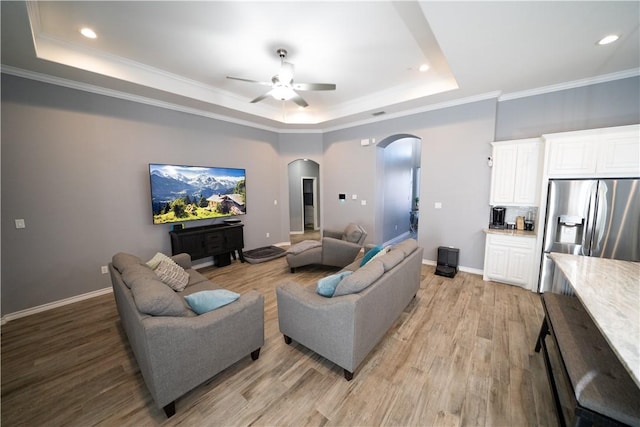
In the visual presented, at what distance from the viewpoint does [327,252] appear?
4211 mm

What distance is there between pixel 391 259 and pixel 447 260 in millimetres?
2417

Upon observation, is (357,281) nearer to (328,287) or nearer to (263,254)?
(328,287)

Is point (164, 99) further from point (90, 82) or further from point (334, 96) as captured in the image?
point (334, 96)

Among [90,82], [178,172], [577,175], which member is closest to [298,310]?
[178,172]

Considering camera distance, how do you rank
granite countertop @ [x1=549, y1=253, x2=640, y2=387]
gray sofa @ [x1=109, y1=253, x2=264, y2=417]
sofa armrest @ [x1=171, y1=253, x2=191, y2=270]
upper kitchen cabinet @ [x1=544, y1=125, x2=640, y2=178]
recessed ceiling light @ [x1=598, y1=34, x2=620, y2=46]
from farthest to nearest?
sofa armrest @ [x1=171, y1=253, x2=191, y2=270] → upper kitchen cabinet @ [x1=544, y1=125, x2=640, y2=178] → recessed ceiling light @ [x1=598, y1=34, x2=620, y2=46] → gray sofa @ [x1=109, y1=253, x2=264, y2=417] → granite countertop @ [x1=549, y1=253, x2=640, y2=387]

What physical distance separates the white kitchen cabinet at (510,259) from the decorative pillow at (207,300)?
3.91m

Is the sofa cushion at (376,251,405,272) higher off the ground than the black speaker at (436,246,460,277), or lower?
higher

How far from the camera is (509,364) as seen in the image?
2064 millimetres

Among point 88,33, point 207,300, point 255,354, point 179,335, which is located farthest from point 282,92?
point 255,354

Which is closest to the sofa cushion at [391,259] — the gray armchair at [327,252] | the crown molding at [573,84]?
the gray armchair at [327,252]

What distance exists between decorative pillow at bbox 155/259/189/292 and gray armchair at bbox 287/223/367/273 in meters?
1.79

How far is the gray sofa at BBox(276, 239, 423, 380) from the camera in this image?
72.3 inches

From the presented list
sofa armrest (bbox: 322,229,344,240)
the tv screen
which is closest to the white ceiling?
the tv screen

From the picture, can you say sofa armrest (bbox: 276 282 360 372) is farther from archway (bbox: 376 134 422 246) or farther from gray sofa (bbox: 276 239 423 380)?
archway (bbox: 376 134 422 246)
